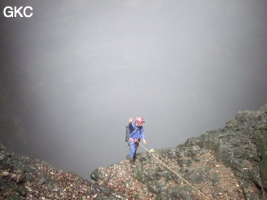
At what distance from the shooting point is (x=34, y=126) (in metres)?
36.2

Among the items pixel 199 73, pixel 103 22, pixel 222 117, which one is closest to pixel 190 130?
pixel 222 117

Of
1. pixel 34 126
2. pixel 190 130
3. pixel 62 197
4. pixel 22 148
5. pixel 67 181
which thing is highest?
pixel 190 130

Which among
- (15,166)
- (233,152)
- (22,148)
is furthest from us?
(22,148)

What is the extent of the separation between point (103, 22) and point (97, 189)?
37121 millimetres

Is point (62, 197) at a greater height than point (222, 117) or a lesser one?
lesser

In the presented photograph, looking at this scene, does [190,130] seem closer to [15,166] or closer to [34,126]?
[34,126]

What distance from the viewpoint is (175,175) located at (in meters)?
8.40

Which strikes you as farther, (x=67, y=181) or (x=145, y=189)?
(x=145, y=189)

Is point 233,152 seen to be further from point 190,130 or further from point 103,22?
point 190,130

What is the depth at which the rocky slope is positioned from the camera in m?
6.06

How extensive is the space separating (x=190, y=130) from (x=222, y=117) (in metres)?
10.5

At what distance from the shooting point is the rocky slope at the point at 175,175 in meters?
6.06

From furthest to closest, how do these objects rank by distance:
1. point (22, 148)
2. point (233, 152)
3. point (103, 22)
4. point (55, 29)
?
point (103, 22) < point (55, 29) < point (22, 148) < point (233, 152)

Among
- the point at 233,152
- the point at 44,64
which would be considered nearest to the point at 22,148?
the point at 44,64
